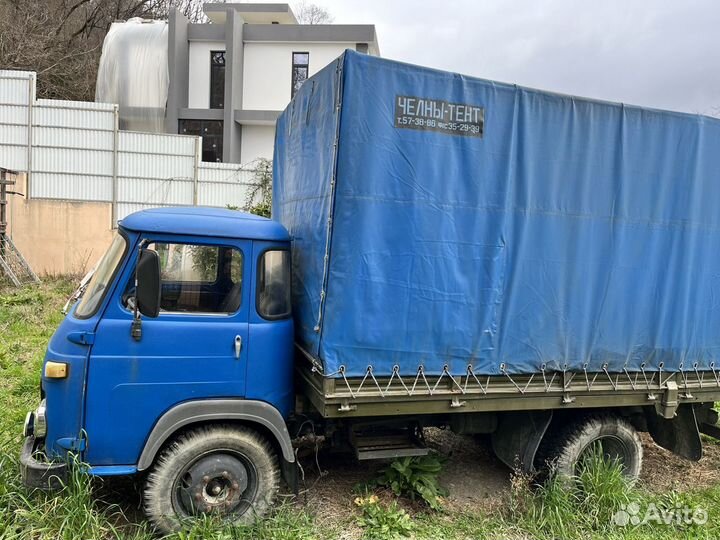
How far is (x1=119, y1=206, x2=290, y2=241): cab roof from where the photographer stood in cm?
354

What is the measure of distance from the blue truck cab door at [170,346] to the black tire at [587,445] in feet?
8.76

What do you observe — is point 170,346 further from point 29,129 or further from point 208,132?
point 208,132

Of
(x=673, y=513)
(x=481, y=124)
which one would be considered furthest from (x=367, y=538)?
(x=481, y=124)

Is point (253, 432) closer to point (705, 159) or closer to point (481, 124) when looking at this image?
point (481, 124)

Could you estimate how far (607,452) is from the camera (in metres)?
4.63

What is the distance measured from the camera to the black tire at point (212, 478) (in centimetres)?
352

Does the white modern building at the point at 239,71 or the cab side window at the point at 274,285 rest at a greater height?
the white modern building at the point at 239,71

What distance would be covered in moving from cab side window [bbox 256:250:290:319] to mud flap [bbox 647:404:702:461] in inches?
137

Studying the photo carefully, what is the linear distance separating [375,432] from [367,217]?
181 cm

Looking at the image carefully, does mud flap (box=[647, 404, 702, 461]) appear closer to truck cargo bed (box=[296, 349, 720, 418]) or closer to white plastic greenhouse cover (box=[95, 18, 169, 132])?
truck cargo bed (box=[296, 349, 720, 418])

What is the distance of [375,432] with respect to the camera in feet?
14.0

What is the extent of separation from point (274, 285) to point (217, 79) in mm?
20174

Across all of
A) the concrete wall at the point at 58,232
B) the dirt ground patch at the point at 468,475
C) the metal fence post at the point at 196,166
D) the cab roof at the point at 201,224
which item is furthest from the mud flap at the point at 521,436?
the concrete wall at the point at 58,232

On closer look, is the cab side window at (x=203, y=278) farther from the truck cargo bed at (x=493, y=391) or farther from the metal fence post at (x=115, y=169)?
the metal fence post at (x=115, y=169)
